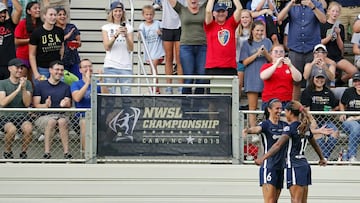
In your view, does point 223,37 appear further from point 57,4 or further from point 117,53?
point 57,4

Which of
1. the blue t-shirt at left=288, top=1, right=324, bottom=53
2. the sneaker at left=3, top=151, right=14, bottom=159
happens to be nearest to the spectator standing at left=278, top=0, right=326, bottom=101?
the blue t-shirt at left=288, top=1, right=324, bottom=53

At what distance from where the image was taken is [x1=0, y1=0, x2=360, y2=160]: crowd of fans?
13.6m

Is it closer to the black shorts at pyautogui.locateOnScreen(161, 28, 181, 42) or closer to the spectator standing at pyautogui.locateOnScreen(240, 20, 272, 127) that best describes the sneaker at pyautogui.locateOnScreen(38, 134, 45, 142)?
the black shorts at pyautogui.locateOnScreen(161, 28, 181, 42)

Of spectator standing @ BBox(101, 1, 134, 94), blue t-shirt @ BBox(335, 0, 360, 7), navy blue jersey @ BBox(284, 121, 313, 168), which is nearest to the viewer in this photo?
navy blue jersey @ BBox(284, 121, 313, 168)

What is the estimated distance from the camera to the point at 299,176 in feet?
39.2

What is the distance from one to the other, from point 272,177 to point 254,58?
2.52m

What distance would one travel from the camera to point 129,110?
517 inches

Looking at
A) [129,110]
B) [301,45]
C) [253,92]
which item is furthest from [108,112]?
[301,45]

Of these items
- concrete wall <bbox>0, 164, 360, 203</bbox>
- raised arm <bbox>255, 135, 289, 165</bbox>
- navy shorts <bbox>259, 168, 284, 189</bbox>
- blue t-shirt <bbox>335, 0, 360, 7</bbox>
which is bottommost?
concrete wall <bbox>0, 164, 360, 203</bbox>

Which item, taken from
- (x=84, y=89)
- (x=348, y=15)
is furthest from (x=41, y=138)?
(x=348, y=15)

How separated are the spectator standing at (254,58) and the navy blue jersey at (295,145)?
6.97 ft

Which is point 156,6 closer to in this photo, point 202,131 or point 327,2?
point 327,2

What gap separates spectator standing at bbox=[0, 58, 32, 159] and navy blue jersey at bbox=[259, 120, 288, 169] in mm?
3026

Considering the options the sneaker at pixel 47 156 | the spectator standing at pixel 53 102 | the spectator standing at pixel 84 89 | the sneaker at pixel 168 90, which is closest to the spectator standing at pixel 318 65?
the sneaker at pixel 168 90
